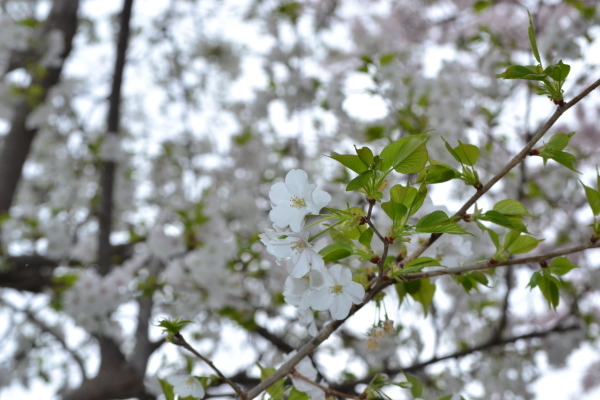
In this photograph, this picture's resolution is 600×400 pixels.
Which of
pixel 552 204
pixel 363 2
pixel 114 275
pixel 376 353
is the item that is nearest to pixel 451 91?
pixel 552 204

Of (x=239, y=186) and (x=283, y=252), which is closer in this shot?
(x=283, y=252)

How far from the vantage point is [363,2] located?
217 inches

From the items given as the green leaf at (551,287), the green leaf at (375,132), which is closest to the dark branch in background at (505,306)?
the green leaf at (375,132)

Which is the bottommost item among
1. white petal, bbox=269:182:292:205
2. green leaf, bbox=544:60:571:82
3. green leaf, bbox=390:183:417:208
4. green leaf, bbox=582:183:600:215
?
white petal, bbox=269:182:292:205

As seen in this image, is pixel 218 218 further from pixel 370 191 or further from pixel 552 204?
pixel 370 191

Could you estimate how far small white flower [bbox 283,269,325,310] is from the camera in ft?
2.17

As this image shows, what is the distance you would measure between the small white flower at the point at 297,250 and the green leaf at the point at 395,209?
0.35 ft

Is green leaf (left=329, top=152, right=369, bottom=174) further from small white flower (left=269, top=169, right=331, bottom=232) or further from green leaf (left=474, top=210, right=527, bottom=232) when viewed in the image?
green leaf (left=474, top=210, right=527, bottom=232)

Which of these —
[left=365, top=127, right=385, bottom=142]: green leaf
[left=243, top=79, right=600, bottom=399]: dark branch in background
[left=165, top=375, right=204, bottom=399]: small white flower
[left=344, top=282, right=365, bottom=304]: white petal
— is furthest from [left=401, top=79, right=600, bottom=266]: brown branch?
[left=365, top=127, right=385, bottom=142]: green leaf

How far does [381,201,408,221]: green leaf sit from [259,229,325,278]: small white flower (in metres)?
0.11

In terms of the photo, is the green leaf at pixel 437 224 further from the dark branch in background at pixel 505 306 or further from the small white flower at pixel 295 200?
the dark branch in background at pixel 505 306

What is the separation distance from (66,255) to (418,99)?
2.27 meters

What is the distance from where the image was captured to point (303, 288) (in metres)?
0.71

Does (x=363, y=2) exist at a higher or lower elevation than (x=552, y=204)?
higher
